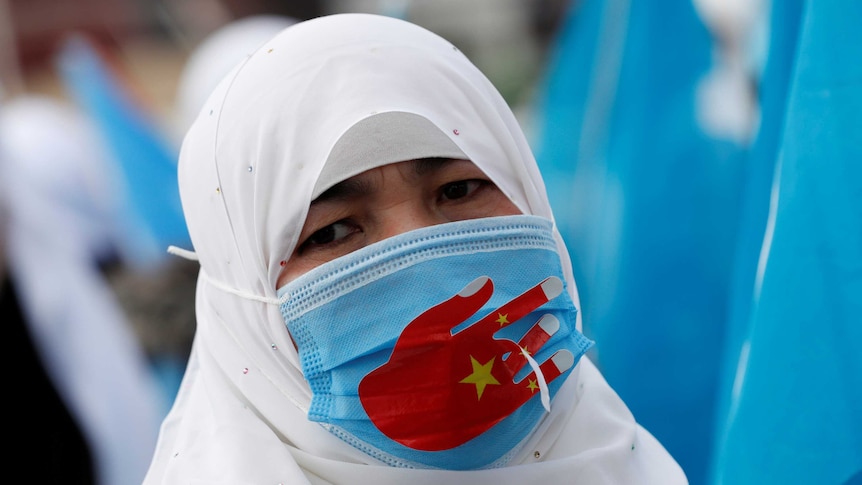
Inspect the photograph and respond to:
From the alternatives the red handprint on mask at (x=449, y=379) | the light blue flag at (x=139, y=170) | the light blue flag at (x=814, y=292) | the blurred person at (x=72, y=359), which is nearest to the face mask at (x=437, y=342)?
the red handprint on mask at (x=449, y=379)

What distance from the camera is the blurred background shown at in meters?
1.68

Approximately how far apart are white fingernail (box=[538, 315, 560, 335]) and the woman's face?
0.70 ft

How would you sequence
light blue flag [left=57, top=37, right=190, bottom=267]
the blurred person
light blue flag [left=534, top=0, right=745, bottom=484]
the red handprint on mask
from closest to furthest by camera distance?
the red handprint on mask
light blue flag [left=534, top=0, right=745, bottom=484]
the blurred person
light blue flag [left=57, top=37, right=190, bottom=267]

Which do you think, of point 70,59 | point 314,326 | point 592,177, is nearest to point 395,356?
point 314,326

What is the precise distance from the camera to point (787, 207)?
1719 millimetres

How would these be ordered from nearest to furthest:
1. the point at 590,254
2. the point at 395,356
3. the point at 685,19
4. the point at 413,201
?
the point at 395,356
the point at 413,201
the point at 685,19
the point at 590,254

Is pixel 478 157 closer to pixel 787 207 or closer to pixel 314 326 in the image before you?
pixel 314 326

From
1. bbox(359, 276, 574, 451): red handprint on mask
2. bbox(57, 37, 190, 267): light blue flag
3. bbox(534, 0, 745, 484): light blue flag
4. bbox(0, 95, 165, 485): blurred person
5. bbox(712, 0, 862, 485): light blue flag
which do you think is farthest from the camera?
bbox(57, 37, 190, 267): light blue flag

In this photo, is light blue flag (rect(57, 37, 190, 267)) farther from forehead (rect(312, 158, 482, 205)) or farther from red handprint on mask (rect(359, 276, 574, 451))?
red handprint on mask (rect(359, 276, 574, 451))

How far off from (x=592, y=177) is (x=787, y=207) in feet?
7.34

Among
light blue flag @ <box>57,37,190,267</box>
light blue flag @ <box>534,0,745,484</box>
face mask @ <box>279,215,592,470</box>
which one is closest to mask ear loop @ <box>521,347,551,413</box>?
face mask @ <box>279,215,592,470</box>

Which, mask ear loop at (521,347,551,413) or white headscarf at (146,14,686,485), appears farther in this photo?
white headscarf at (146,14,686,485)

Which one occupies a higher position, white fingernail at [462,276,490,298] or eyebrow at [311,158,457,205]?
eyebrow at [311,158,457,205]

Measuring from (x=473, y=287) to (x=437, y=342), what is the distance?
104 mm
